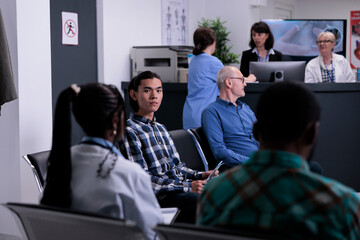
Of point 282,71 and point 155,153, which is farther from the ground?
point 282,71

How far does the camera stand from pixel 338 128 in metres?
4.55

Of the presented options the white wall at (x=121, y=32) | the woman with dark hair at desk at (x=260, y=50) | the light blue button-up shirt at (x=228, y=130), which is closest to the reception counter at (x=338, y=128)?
the woman with dark hair at desk at (x=260, y=50)

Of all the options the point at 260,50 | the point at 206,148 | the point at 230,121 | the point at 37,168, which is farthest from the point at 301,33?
the point at 37,168

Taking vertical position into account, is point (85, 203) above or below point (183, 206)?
above

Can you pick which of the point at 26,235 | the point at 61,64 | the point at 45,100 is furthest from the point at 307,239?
the point at 61,64

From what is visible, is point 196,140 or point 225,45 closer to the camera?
point 196,140

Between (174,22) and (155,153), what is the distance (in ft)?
14.0

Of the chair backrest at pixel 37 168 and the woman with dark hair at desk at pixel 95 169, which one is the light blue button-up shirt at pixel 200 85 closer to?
the chair backrest at pixel 37 168

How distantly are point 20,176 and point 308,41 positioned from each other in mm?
5607

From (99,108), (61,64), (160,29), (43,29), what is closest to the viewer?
(99,108)

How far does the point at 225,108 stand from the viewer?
338 cm

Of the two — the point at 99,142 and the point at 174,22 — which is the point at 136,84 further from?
the point at 174,22

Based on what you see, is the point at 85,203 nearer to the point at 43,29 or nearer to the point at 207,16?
the point at 43,29

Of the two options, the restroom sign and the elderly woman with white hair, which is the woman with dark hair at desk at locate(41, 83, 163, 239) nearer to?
the restroom sign
